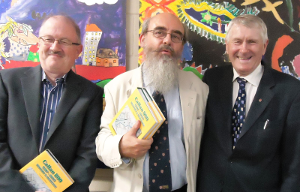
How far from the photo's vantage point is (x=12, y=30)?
6.30ft

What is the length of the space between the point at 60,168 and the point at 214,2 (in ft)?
6.43

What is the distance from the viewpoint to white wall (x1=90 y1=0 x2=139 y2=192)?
6.44 feet

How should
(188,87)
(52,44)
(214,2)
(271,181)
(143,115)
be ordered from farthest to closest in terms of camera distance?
(214,2), (188,87), (52,44), (271,181), (143,115)

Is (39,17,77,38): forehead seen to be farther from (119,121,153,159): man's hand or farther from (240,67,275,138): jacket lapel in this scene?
(240,67,275,138): jacket lapel

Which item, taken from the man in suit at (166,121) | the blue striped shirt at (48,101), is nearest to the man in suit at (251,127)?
the man in suit at (166,121)

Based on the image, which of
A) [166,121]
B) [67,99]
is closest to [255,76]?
[166,121]

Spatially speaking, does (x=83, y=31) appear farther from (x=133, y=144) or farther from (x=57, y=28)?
(x=133, y=144)

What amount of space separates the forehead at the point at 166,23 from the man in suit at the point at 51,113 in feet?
2.10

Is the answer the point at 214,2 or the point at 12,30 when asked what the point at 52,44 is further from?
the point at 214,2

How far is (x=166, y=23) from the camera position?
5.17ft

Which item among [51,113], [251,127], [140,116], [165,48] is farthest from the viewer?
[165,48]

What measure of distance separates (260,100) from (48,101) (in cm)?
157

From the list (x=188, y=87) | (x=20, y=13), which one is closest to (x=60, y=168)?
(x=188, y=87)

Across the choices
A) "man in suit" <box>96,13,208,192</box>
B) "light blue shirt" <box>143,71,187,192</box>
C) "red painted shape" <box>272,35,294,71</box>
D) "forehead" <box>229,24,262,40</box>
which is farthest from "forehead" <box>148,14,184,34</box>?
"red painted shape" <box>272,35,294,71</box>
